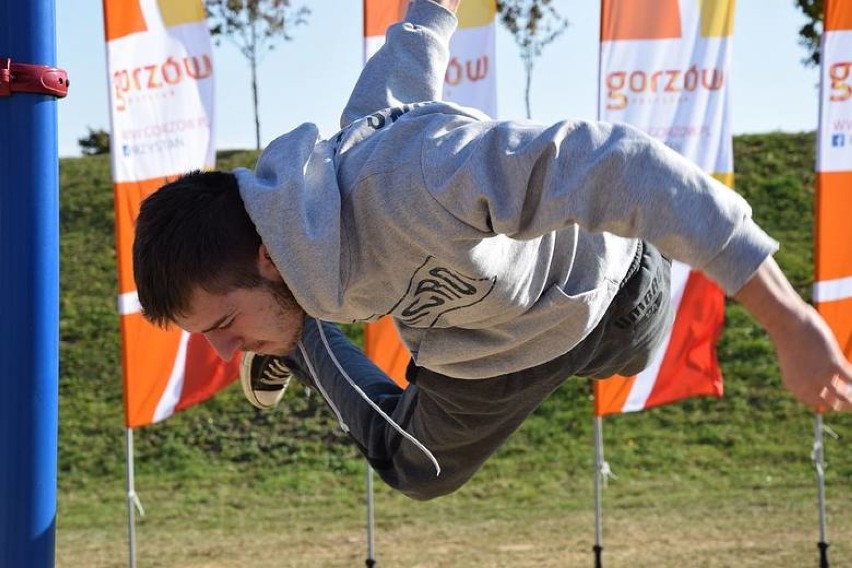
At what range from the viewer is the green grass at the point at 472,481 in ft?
20.1

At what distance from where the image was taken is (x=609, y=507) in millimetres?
7004

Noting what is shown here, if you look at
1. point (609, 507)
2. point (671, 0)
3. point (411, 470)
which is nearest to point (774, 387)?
point (609, 507)

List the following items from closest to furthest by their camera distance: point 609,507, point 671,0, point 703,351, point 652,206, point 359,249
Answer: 1. point 652,206
2. point 359,249
3. point 671,0
4. point 703,351
5. point 609,507

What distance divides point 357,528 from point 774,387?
4077 mm

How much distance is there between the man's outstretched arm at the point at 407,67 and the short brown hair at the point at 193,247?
0.44 meters

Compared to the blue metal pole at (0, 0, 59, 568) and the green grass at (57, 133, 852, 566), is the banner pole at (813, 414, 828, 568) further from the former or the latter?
the blue metal pole at (0, 0, 59, 568)

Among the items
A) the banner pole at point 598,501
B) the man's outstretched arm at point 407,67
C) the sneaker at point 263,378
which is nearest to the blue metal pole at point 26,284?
the man's outstretched arm at point 407,67

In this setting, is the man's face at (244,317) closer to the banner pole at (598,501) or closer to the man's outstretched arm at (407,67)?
the man's outstretched arm at (407,67)

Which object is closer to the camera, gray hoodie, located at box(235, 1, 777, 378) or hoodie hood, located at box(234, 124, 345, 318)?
gray hoodie, located at box(235, 1, 777, 378)

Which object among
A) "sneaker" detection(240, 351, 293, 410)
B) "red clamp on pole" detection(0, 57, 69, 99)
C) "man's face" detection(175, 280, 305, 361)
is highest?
"red clamp on pole" detection(0, 57, 69, 99)

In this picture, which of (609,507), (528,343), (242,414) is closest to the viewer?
(528,343)

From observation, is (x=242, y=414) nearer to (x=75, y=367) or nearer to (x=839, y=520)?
(x=75, y=367)

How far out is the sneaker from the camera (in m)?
3.33

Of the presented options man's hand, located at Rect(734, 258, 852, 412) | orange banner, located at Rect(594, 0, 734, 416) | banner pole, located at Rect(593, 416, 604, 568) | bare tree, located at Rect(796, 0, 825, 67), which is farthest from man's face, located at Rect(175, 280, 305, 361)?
bare tree, located at Rect(796, 0, 825, 67)
